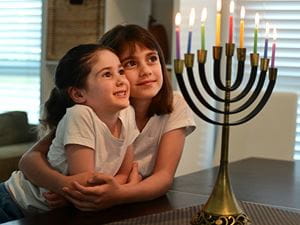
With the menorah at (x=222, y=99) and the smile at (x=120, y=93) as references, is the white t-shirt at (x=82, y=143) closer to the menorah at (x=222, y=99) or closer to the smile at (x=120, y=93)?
the smile at (x=120, y=93)

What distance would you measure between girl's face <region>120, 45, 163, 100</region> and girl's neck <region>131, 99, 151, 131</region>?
0.32ft

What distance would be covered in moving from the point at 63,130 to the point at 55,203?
7.3 inches

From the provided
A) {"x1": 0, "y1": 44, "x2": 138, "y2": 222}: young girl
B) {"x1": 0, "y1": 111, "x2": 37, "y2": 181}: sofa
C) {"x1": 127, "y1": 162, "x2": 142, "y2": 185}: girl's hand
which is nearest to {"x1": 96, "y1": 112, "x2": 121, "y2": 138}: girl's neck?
{"x1": 0, "y1": 44, "x2": 138, "y2": 222}: young girl

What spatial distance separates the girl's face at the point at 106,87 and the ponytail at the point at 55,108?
0.14 metres

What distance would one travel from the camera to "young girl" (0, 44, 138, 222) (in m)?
1.49

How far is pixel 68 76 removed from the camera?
1589 millimetres

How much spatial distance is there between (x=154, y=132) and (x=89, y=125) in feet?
1.12

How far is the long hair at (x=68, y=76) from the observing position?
1552 mm

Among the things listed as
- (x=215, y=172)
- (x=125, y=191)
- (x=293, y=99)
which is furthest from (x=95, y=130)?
(x=293, y=99)

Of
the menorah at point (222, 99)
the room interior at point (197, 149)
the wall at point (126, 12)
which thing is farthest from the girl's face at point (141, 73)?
the wall at point (126, 12)

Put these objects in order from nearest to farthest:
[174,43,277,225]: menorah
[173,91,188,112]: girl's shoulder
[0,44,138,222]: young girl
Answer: [174,43,277,225]: menorah
[0,44,138,222]: young girl
[173,91,188,112]: girl's shoulder

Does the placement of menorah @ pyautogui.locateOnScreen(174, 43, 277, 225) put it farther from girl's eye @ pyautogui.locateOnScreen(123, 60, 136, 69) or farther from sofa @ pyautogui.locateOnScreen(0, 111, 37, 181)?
sofa @ pyautogui.locateOnScreen(0, 111, 37, 181)

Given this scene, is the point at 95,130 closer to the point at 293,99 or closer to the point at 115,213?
the point at 115,213

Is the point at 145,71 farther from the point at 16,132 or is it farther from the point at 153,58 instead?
the point at 16,132
